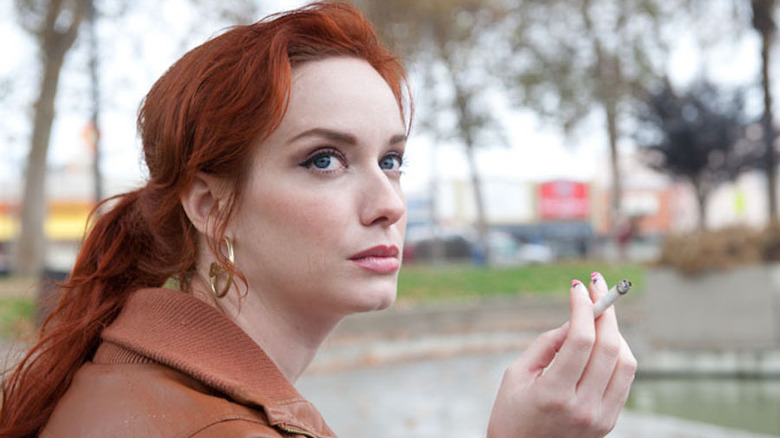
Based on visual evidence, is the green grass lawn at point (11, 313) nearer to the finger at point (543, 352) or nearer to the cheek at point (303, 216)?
the cheek at point (303, 216)

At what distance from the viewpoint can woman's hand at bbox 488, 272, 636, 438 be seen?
1284mm

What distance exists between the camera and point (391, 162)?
165cm

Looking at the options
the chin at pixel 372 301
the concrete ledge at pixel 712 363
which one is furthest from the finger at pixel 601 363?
the concrete ledge at pixel 712 363

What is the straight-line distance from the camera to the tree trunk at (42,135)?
15.1m

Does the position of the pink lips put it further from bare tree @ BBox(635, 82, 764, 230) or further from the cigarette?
bare tree @ BBox(635, 82, 764, 230)

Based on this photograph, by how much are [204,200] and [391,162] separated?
36 cm

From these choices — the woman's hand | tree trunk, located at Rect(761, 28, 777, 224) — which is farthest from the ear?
tree trunk, located at Rect(761, 28, 777, 224)

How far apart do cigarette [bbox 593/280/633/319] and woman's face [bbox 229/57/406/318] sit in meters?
0.37

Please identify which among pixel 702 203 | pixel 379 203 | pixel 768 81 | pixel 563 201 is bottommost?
pixel 563 201

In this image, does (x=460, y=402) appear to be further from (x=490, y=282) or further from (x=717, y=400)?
(x=490, y=282)

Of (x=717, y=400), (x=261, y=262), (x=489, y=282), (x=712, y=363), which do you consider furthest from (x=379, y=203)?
(x=489, y=282)

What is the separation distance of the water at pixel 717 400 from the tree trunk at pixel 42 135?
35.2 feet

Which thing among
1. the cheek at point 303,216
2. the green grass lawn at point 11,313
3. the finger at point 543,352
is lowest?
the green grass lawn at point 11,313

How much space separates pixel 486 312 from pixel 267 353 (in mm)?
12621
